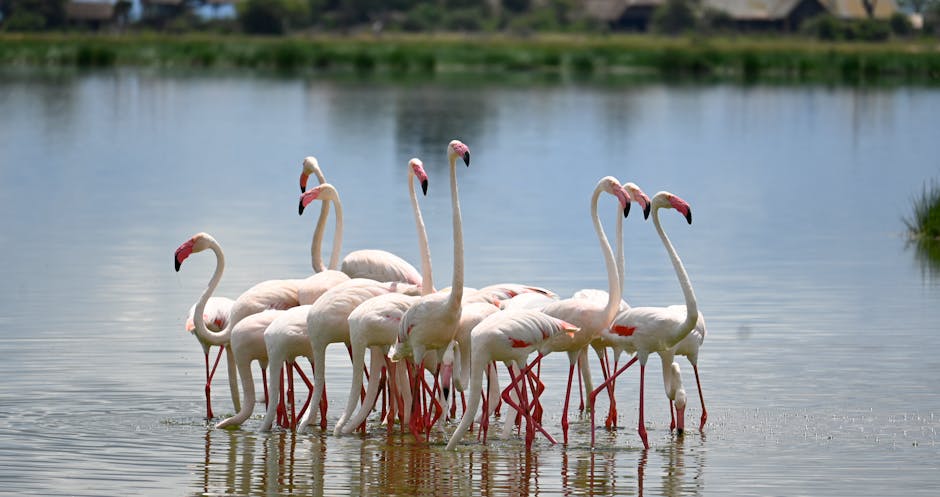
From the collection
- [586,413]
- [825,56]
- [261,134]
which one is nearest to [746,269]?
[586,413]

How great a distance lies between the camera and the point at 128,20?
11212 centimetres

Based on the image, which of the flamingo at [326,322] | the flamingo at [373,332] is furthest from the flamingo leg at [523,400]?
the flamingo at [326,322]

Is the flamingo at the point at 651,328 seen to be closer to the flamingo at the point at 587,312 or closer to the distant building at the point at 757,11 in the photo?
the flamingo at the point at 587,312

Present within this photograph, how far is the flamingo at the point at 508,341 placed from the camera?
10.5 metres

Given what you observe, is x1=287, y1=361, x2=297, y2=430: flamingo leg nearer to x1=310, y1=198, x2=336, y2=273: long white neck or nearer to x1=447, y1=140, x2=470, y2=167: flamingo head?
x1=310, y1=198, x2=336, y2=273: long white neck

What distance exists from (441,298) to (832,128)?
35.6 meters

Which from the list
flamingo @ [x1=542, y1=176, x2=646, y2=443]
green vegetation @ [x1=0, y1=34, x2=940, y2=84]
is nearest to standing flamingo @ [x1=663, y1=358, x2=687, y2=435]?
flamingo @ [x1=542, y1=176, x2=646, y2=443]

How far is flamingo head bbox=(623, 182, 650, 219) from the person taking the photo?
434 inches

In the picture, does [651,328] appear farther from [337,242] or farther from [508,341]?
[337,242]

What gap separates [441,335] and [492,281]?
6204mm

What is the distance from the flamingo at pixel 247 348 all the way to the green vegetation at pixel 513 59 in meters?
54.0

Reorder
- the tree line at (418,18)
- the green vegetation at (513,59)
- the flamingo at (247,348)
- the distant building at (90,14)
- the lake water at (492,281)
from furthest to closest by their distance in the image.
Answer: the distant building at (90,14) → the tree line at (418,18) → the green vegetation at (513,59) → the flamingo at (247,348) → the lake water at (492,281)

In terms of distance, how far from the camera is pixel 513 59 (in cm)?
7231

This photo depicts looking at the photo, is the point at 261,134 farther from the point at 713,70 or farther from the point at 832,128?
the point at 713,70
